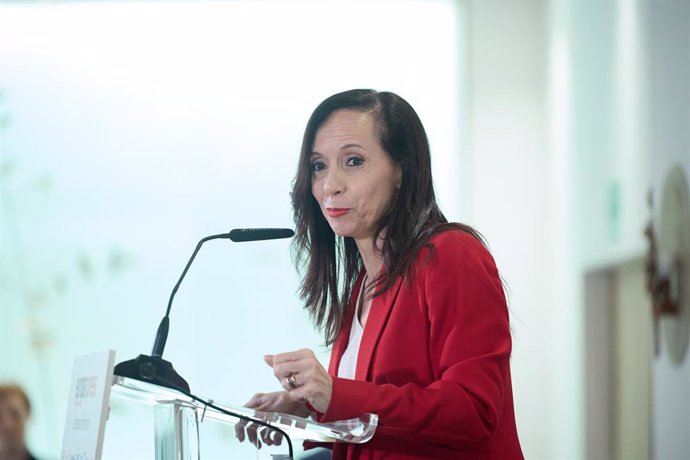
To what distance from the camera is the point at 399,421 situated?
1.63m

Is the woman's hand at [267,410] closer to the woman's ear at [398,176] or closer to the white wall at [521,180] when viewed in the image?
the woman's ear at [398,176]

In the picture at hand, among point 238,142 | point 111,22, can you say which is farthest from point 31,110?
point 238,142

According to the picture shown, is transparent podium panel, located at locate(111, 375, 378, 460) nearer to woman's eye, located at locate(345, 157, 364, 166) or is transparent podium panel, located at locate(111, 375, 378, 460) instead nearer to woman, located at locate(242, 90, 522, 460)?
woman, located at locate(242, 90, 522, 460)

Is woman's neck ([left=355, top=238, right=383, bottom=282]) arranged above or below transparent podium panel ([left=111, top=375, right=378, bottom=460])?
above

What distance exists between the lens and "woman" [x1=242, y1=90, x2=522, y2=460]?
1.63 meters

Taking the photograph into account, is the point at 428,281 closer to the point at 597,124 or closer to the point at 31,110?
the point at 597,124

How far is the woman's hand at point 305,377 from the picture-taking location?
5.23 ft

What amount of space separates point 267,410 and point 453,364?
394 millimetres

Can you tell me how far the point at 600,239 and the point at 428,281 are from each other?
4693mm

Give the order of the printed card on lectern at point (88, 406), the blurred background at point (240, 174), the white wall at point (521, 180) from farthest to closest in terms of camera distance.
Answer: the white wall at point (521, 180) → the blurred background at point (240, 174) → the printed card on lectern at point (88, 406)

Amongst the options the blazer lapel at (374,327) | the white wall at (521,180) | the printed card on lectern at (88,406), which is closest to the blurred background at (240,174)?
the white wall at (521,180)

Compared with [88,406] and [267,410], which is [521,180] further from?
[88,406]

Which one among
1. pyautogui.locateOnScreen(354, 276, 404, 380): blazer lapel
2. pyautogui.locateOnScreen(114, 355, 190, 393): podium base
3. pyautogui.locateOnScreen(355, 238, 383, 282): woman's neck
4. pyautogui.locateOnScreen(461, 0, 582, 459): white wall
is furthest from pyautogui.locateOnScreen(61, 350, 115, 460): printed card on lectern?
pyautogui.locateOnScreen(461, 0, 582, 459): white wall

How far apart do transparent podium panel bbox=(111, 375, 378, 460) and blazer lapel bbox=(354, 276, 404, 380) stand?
0.21m
